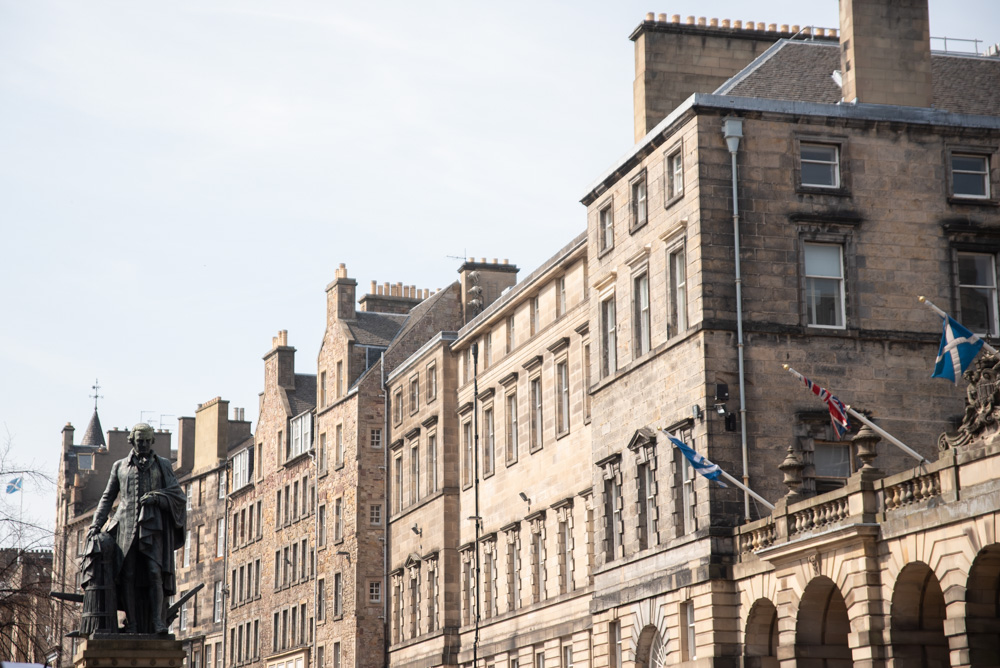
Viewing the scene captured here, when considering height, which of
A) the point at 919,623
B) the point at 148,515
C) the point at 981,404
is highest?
the point at 981,404

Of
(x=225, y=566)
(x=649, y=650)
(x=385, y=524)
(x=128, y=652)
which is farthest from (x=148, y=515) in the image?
(x=225, y=566)

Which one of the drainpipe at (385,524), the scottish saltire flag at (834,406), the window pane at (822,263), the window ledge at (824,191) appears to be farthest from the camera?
the drainpipe at (385,524)

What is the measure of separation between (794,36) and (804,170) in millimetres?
6462

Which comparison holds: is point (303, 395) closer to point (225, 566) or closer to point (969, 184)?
point (225, 566)

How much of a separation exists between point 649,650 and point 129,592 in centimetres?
2526

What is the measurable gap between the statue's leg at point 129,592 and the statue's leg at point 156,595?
198mm

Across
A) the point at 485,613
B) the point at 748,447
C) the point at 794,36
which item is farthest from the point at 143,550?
the point at 485,613

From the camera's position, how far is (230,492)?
3957 inches

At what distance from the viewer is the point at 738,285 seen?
41.1m

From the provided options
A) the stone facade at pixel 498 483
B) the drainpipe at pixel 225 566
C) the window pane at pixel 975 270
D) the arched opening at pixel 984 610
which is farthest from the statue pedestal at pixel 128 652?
the drainpipe at pixel 225 566

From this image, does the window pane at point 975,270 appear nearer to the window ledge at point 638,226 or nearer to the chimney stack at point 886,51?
the chimney stack at point 886,51

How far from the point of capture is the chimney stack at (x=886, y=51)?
4209 centimetres

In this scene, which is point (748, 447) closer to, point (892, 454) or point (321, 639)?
point (892, 454)

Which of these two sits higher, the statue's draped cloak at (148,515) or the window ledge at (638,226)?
the window ledge at (638,226)
